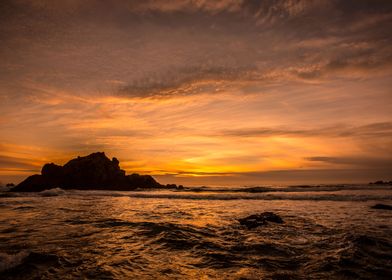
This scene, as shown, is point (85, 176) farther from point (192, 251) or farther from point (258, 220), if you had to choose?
point (192, 251)

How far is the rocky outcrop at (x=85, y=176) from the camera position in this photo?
62.2 metres

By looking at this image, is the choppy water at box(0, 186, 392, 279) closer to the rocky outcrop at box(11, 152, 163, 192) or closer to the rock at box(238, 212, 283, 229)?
the rock at box(238, 212, 283, 229)

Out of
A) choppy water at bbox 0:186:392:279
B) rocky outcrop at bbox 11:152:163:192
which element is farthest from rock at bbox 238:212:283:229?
rocky outcrop at bbox 11:152:163:192

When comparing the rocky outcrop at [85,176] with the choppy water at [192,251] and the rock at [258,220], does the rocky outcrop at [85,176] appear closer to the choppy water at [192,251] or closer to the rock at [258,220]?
the choppy water at [192,251]

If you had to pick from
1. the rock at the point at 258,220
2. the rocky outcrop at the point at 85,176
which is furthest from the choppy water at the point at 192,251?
the rocky outcrop at the point at 85,176

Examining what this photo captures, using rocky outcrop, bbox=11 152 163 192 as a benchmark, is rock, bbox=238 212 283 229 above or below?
below

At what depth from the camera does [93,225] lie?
42.9 feet

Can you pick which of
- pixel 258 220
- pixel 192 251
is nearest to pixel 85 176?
pixel 258 220

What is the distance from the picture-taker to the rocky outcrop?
204 feet

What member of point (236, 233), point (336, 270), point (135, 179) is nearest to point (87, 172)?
point (135, 179)

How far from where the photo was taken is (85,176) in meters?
67.4

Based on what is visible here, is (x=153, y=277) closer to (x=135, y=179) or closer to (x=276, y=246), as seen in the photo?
(x=276, y=246)

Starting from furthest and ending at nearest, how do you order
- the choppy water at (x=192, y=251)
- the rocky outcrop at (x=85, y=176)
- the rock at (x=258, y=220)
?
the rocky outcrop at (x=85, y=176), the rock at (x=258, y=220), the choppy water at (x=192, y=251)

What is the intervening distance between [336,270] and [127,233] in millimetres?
7885
